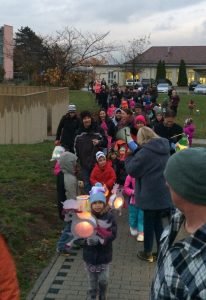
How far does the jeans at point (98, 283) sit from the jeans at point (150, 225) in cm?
149

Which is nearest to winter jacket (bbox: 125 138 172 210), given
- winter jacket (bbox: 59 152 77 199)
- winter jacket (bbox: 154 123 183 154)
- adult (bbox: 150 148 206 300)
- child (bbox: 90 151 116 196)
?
winter jacket (bbox: 59 152 77 199)

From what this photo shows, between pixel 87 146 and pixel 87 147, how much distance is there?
0.02m

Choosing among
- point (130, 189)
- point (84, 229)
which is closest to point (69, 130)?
point (130, 189)

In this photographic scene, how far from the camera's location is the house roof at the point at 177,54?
302ft

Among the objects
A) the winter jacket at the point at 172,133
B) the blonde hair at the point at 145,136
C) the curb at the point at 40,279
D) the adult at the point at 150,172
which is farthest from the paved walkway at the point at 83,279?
the winter jacket at the point at 172,133

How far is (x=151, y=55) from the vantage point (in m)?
93.5

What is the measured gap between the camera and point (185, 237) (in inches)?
81.4

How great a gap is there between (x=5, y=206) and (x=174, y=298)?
604 cm

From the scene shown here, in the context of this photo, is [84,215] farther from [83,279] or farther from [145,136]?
[145,136]

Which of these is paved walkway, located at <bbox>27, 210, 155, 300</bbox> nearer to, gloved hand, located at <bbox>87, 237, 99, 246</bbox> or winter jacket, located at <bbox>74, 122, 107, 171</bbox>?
gloved hand, located at <bbox>87, 237, 99, 246</bbox>

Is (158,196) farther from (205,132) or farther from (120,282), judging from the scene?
(205,132)

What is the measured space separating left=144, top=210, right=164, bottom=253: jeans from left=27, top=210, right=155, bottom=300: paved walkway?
238 millimetres

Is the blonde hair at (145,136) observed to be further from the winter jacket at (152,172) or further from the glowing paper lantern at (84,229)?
the glowing paper lantern at (84,229)

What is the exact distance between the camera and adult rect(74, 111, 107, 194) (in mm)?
8297
